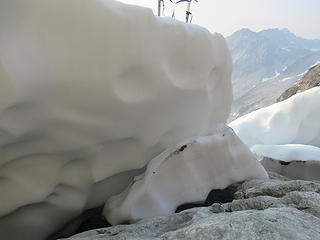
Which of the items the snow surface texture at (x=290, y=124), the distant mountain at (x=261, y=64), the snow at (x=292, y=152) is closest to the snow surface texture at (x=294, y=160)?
the snow at (x=292, y=152)

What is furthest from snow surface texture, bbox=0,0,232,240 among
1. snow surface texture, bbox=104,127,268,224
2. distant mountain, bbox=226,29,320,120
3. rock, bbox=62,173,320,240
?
distant mountain, bbox=226,29,320,120

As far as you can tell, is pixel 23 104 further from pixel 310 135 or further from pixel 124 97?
pixel 310 135

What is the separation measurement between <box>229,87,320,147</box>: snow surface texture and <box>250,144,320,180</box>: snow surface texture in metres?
1.36

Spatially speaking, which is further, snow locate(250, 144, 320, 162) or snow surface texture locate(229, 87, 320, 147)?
snow surface texture locate(229, 87, 320, 147)

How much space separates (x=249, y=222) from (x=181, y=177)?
1.01m

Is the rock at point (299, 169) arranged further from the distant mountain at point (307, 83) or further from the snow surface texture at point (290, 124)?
the distant mountain at point (307, 83)

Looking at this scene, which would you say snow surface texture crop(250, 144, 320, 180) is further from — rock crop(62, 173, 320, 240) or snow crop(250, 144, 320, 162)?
rock crop(62, 173, 320, 240)

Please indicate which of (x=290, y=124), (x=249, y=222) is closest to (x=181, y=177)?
(x=249, y=222)

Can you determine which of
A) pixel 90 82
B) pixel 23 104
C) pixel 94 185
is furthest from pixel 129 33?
pixel 94 185

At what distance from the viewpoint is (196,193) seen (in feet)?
6.04

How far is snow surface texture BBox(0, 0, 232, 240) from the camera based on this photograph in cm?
127

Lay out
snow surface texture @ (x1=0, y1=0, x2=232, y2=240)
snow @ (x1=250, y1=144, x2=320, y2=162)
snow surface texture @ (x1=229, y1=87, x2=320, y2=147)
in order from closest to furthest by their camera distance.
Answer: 1. snow surface texture @ (x1=0, y1=0, x2=232, y2=240)
2. snow @ (x1=250, y1=144, x2=320, y2=162)
3. snow surface texture @ (x1=229, y1=87, x2=320, y2=147)

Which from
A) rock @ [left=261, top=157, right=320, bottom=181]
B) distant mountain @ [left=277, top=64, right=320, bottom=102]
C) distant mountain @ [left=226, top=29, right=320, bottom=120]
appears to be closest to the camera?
rock @ [left=261, top=157, right=320, bottom=181]

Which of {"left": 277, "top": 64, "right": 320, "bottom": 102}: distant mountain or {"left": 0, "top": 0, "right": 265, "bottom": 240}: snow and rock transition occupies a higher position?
{"left": 0, "top": 0, "right": 265, "bottom": 240}: snow and rock transition
